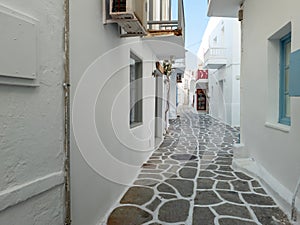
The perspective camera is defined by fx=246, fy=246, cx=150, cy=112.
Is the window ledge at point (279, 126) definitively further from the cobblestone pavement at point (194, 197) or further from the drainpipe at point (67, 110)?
the drainpipe at point (67, 110)

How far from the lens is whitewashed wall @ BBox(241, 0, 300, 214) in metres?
3.41

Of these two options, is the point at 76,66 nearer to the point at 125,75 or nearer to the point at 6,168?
the point at 6,168

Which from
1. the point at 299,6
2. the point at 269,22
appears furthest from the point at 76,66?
the point at 269,22

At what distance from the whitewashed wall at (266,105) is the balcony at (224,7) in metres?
0.61

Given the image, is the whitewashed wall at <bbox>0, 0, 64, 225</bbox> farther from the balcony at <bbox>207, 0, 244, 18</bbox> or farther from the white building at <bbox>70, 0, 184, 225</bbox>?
the balcony at <bbox>207, 0, 244, 18</bbox>

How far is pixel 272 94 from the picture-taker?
448cm

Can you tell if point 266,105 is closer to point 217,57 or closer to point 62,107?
point 62,107

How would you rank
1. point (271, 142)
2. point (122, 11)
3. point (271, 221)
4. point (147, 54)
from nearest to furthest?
point (122, 11) < point (271, 221) < point (271, 142) < point (147, 54)

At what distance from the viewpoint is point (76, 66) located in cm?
239

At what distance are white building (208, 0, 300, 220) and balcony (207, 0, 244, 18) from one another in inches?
10.1

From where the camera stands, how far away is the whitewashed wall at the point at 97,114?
2.43 meters

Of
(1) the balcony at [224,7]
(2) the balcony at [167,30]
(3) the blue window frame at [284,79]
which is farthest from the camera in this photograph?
(1) the balcony at [224,7]

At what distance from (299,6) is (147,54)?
357 centimetres

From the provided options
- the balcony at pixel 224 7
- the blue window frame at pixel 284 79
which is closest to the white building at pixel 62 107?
the blue window frame at pixel 284 79
